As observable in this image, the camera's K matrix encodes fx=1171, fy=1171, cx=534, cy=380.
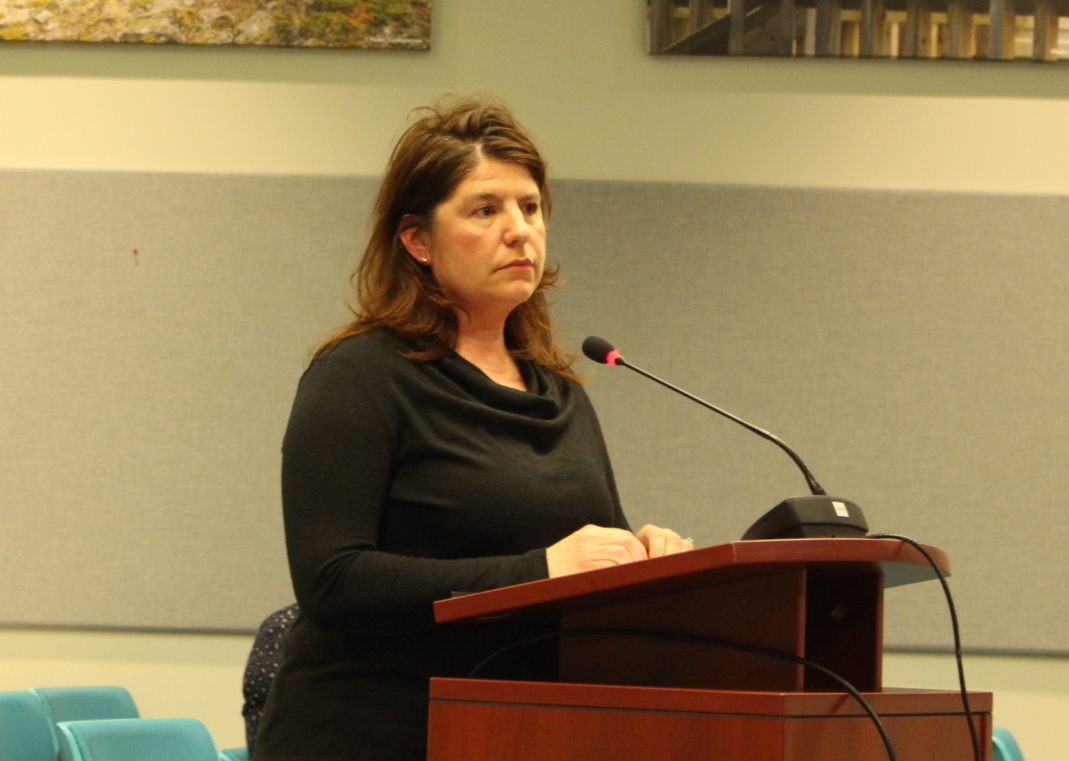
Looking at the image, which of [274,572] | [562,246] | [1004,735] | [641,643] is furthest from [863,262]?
[641,643]

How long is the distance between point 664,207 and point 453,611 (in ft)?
8.61

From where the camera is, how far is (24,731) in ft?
8.76

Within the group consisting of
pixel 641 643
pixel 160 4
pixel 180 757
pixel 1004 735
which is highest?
pixel 160 4

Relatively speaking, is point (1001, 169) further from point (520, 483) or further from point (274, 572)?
point (520, 483)

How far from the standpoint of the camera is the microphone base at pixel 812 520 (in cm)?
102

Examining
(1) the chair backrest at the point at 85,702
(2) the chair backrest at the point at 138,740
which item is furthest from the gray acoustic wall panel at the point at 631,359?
(2) the chair backrest at the point at 138,740

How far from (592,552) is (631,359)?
7.80 ft

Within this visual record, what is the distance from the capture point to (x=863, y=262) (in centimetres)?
347

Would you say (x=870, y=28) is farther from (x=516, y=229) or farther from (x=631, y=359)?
(x=516, y=229)

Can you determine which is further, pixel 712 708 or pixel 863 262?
pixel 863 262

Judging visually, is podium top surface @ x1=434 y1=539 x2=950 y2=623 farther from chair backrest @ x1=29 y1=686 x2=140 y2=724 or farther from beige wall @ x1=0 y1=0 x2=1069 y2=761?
beige wall @ x1=0 y1=0 x2=1069 y2=761

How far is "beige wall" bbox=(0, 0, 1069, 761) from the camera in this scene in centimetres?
353

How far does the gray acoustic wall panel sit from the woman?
2008 millimetres

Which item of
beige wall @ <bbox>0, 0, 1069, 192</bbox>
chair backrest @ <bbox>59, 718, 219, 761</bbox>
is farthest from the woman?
beige wall @ <bbox>0, 0, 1069, 192</bbox>
